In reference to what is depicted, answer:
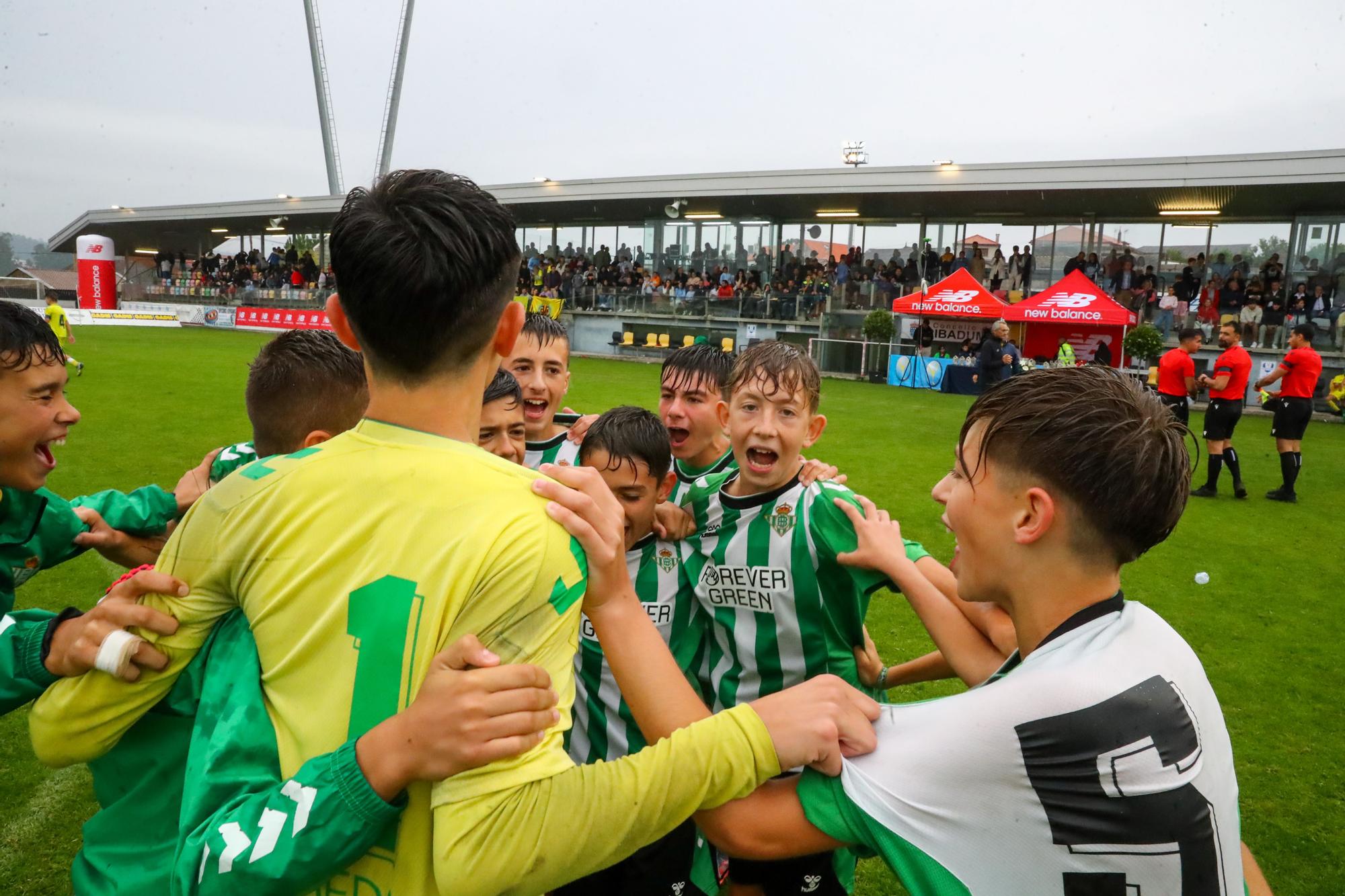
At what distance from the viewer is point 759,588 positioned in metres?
2.75

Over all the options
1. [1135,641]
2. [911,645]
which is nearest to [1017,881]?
[1135,641]

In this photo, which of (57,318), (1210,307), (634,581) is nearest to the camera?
(634,581)

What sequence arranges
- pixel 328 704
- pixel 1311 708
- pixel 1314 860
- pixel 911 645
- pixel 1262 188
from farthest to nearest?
pixel 1262 188, pixel 911 645, pixel 1311 708, pixel 1314 860, pixel 328 704

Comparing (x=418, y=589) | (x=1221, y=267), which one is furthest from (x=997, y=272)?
(x=418, y=589)

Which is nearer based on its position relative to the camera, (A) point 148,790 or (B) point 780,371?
(A) point 148,790

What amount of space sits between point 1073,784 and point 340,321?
1.35 meters

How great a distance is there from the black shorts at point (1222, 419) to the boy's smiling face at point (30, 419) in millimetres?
12244

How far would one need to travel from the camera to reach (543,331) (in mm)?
4012

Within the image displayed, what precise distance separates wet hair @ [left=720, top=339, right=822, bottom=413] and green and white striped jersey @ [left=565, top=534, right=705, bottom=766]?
70 centimetres

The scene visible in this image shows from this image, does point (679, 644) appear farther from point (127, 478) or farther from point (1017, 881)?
point (127, 478)

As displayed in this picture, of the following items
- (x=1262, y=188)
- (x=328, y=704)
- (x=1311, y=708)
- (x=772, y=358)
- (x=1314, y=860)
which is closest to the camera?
(x=328, y=704)

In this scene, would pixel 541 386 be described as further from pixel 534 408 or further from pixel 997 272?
pixel 997 272

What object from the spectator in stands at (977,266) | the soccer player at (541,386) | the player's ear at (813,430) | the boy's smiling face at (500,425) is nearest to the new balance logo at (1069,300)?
the spectator in stands at (977,266)

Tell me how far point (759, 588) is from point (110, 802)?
180 cm
